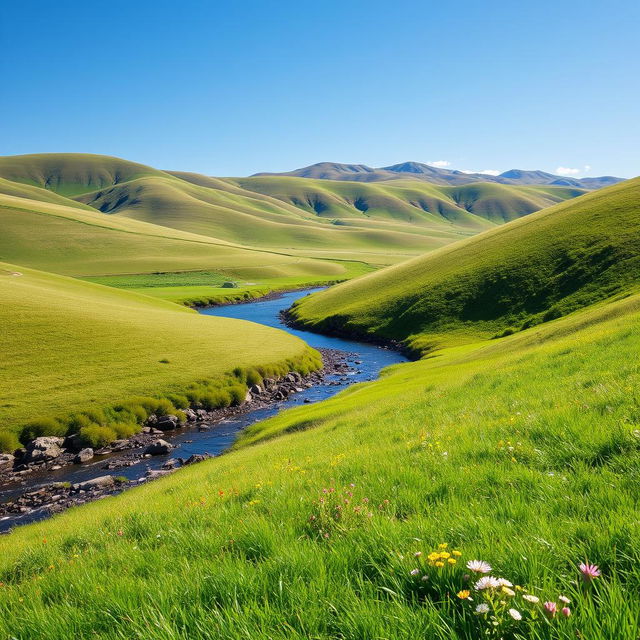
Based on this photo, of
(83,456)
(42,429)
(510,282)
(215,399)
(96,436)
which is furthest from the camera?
(510,282)

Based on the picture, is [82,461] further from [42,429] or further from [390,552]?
[390,552]

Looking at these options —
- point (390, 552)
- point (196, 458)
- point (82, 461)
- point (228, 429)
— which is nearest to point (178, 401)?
point (228, 429)

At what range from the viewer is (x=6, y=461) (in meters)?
31.4

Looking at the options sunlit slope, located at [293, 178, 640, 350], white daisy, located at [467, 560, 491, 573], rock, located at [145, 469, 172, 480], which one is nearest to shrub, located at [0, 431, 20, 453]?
rock, located at [145, 469, 172, 480]

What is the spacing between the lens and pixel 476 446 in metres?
7.45

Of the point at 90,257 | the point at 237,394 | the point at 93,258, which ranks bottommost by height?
the point at 237,394

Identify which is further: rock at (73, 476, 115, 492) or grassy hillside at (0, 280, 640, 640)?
rock at (73, 476, 115, 492)

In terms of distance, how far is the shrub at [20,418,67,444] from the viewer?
33.9m

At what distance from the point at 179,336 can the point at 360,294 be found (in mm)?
54956

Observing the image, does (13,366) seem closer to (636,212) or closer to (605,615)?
(605,615)

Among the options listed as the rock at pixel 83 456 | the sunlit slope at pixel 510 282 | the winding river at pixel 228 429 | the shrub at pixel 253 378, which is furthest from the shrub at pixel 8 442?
the sunlit slope at pixel 510 282

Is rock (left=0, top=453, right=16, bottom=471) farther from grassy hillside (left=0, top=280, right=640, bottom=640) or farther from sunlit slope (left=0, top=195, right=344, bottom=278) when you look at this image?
sunlit slope (left=0, top=195, right=344, bottom=278)

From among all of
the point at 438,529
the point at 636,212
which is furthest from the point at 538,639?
the point at 636,212

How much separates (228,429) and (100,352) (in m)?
20.4
